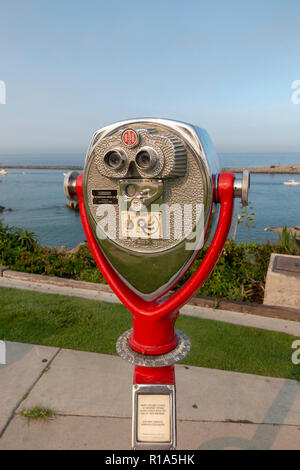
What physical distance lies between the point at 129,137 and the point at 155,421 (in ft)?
3.38

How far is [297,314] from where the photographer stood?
3.65 metres

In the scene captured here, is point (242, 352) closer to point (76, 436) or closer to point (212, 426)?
point (212, 426)

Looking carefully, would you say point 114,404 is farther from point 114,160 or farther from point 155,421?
point 114,160

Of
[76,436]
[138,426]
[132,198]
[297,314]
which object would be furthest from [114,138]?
[297,314]

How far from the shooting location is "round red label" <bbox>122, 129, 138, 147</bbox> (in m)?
1.17

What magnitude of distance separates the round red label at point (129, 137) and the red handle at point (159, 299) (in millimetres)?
342

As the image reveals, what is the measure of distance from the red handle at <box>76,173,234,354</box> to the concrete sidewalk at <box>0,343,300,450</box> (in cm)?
97

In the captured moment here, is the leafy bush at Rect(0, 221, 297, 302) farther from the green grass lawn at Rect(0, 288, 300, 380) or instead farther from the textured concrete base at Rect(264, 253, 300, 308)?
the green grass lawn at Rect(0, 288, 300, 380)

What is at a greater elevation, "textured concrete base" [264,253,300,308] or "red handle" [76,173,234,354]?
"red handle" [76,173,234,354]

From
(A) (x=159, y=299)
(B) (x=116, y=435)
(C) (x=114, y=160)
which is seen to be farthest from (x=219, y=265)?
(C) (x=114, y=160)

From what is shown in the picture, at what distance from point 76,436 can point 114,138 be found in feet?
5.76

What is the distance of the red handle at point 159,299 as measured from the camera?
4.48ft

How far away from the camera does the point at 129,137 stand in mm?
1186

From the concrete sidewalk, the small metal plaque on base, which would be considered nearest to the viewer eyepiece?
the small metal plaque on base
